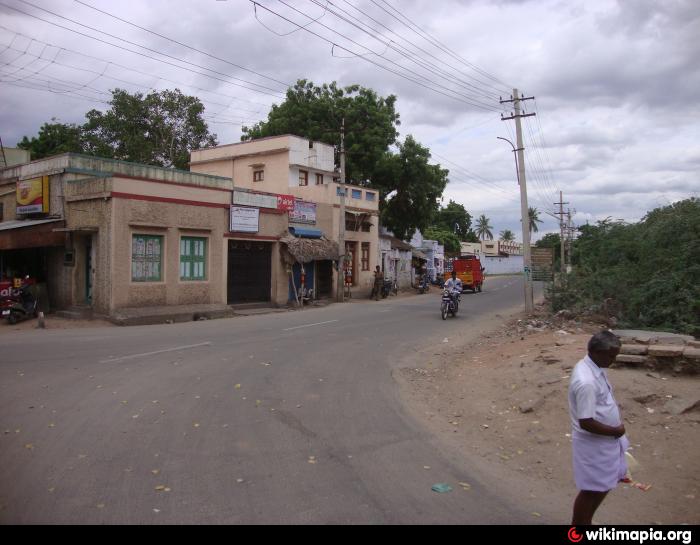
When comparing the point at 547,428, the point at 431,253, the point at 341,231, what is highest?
the point at 341,231

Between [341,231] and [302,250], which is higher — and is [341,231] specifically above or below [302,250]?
above

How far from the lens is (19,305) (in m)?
17.1

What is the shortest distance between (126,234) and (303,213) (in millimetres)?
10475

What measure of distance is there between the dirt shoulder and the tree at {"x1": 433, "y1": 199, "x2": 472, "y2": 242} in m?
77.2

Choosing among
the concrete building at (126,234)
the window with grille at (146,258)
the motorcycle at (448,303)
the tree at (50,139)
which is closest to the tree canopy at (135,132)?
the tree at (50,139)

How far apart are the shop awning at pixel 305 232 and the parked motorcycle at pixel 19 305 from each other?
1164 cm

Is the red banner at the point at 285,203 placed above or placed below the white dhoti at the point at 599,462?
above

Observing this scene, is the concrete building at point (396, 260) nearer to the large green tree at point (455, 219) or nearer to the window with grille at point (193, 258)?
the window with grille at point (193, 258)

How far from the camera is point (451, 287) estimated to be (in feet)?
66.4

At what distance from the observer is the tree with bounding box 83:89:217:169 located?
37.2 metres

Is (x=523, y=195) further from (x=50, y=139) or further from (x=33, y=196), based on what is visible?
(x=50, y=139)

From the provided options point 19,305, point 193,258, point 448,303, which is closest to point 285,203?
point 193,258

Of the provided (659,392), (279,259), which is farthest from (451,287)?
(659,392)

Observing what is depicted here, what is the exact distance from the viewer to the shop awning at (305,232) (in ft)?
85.1
